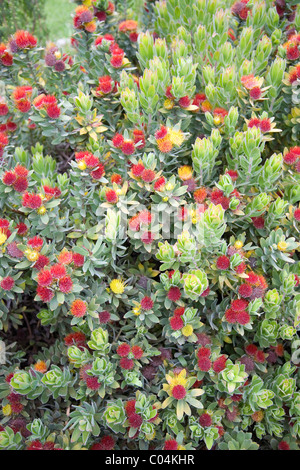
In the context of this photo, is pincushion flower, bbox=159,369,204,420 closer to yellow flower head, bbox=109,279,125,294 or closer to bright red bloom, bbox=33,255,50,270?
yellow flower head, bbox=109,279,125,294

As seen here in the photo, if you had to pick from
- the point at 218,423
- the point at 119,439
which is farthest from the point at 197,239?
the point at 119,439

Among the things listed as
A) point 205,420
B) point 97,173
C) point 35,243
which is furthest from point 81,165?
point 205,420

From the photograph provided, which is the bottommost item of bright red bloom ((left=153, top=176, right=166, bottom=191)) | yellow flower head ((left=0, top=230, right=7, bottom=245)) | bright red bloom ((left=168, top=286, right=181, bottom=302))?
bright red bloom ((left=168, top=286, right=181, bottom=302))

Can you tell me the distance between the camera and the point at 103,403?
1606 mm

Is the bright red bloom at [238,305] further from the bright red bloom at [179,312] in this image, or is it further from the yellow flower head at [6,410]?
the yellow flower head at [6,410]

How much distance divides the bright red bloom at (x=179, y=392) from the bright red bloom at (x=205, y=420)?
0.14 metres

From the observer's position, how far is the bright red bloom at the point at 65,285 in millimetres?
1427

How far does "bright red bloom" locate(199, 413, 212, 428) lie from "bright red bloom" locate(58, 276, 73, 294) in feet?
2.23

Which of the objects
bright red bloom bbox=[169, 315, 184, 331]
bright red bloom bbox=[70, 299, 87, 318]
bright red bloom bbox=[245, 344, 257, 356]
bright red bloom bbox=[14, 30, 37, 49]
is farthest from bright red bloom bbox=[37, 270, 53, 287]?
bright red bloom bbox=[14, 30, 37, 49]

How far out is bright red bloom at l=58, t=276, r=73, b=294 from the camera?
1.43 metres

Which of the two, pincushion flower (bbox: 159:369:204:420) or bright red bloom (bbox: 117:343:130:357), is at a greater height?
bright red bloom (bbox: 117:343:130:357)

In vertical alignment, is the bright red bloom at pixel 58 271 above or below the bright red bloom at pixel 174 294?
above

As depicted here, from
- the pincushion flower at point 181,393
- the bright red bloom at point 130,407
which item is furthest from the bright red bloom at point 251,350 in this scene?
the bright red bloom at point 130,407
